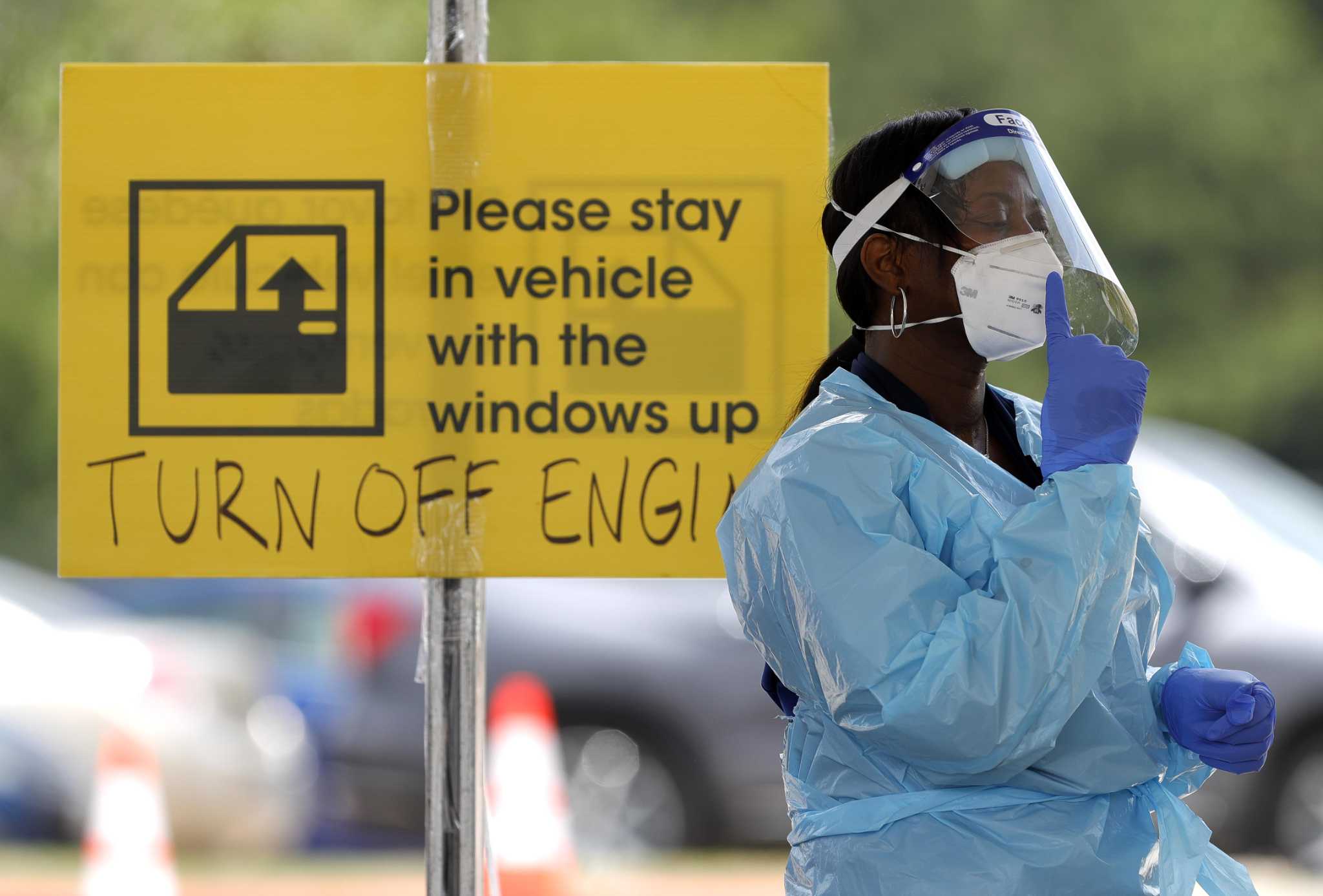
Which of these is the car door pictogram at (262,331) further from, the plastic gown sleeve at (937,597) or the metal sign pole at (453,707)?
the plastic gown sleeve at (937,597)

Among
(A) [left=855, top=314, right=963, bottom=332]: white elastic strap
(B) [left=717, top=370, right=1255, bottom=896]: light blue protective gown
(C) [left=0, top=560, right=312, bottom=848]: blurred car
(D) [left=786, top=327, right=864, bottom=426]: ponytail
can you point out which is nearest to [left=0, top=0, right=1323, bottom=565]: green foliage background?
(C) [left=0, top=560, right=312, bottom=848]: blurred car

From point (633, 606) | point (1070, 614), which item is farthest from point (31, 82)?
point (1070, 614)

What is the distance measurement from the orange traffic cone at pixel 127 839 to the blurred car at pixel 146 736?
208cm

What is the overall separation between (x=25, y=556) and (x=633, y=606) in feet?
28.0

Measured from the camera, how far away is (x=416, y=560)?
257 cm

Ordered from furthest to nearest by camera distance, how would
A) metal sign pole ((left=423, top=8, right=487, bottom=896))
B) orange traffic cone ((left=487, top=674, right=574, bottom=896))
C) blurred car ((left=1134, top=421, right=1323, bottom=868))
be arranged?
blurred car ((left=1134, top=421, right=1323, bottom=868)) → orange traffic cone ((left=487, top=674, right=574, bottom=896)) → metal sign pole ((left=423, top=8, right=487, bottom=896))

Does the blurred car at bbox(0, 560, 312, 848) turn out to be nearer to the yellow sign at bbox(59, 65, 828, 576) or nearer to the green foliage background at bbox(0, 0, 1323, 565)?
the yellow sign at bbox(59, 65, 828, 576)

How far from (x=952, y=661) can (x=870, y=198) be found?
0.69 m

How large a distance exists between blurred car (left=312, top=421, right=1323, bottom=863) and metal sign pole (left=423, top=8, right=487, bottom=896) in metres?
3.66

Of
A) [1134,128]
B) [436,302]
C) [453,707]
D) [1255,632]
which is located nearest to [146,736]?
[1255,632]

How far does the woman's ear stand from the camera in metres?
2.26

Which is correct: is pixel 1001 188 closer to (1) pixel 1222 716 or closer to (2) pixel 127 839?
(1) pixel 1222 716

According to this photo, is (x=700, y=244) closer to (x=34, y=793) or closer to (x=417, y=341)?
(x=417, y=341)

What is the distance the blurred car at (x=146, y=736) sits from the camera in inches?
283
